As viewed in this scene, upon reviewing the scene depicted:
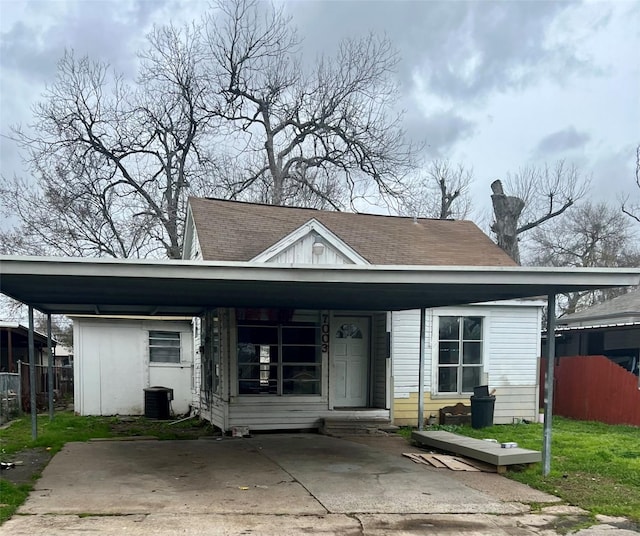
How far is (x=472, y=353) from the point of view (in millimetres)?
12289

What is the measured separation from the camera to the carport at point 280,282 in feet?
18.6

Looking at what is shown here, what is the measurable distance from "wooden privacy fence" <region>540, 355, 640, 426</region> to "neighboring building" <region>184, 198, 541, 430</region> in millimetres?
2020

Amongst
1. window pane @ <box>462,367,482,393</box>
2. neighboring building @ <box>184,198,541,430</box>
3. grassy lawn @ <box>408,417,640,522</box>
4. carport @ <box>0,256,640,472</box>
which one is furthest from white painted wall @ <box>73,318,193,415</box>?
grassy lawn @ <box>408,417,640,522</box>

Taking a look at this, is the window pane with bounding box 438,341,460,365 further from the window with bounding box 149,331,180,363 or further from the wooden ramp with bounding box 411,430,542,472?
the window with bounding box 149,331,180,363

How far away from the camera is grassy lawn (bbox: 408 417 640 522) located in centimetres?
621

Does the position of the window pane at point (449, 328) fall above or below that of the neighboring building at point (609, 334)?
below

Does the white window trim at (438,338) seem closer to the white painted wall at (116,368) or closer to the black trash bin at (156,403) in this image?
the black trash bin at (156,403)

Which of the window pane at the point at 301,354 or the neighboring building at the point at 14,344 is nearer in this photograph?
the window pane at the point at 301,354

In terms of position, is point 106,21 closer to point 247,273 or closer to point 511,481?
point 247,273

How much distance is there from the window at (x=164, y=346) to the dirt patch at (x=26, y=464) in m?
6.80

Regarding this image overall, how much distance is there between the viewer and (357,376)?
11.9 m

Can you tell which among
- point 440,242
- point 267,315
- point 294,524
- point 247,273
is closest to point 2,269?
point 247,273

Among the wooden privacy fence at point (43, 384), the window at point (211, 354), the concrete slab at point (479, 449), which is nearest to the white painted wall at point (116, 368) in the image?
the wooden privacy fence at point (43, 384)

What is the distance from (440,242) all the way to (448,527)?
9.45 metres
